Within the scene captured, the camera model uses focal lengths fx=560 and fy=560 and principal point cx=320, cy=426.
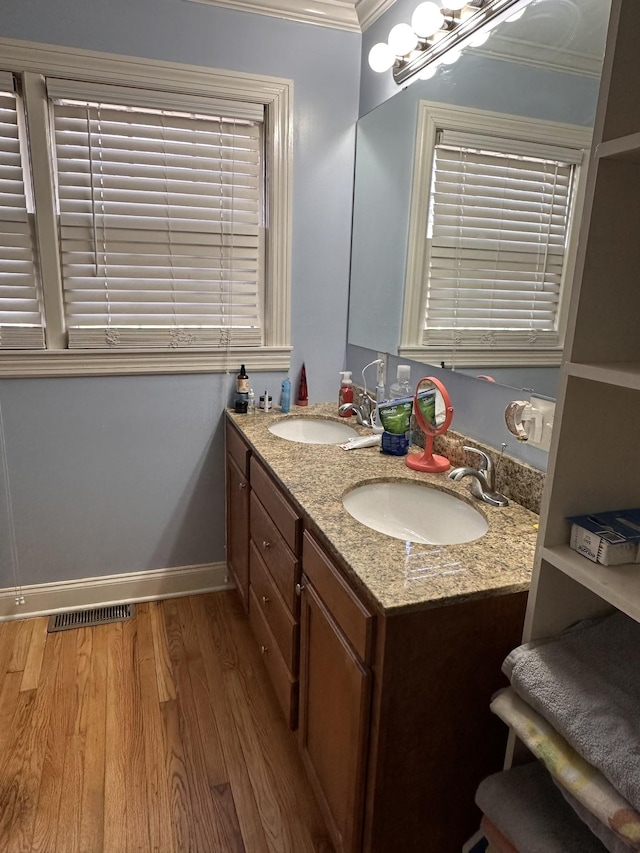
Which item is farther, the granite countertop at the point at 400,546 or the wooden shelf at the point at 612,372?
the granite countertop at the point at 400,546

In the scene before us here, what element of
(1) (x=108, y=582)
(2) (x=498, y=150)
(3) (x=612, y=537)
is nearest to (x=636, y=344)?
(3) (x=612, y=537)

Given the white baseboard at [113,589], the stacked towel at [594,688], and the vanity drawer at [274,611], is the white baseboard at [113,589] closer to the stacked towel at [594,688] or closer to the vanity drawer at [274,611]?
the vanity drawer at [274,611]

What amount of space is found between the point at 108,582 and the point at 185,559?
33 centimetres

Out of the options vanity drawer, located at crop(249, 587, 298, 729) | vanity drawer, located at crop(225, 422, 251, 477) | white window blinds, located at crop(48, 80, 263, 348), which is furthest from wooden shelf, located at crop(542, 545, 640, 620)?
white window blinds, located at crop(48, 80, 263, 348)

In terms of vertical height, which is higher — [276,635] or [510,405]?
[510,405]

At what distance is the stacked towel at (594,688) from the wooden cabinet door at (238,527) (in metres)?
1.23

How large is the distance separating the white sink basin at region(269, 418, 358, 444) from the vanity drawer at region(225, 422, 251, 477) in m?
0.16

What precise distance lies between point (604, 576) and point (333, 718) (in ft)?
2.33

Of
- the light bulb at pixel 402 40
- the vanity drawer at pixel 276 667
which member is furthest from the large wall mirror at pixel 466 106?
the vanity drawer at pixel 276 667

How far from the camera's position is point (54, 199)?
6.57ft

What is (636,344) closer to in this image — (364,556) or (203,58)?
(364,556)

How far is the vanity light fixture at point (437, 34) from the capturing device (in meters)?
1.47

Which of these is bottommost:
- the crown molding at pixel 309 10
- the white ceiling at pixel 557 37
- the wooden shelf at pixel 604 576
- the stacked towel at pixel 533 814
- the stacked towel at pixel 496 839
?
the stacked towel at pixel 496 839

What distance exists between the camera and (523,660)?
0.92m
